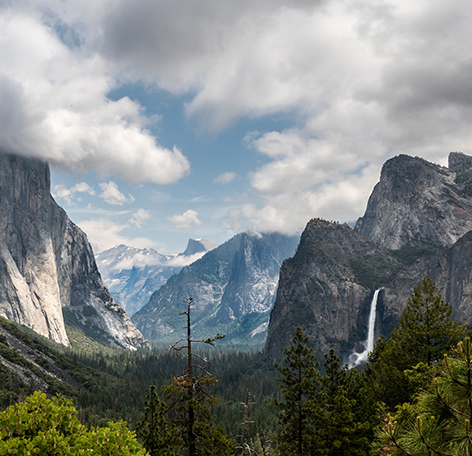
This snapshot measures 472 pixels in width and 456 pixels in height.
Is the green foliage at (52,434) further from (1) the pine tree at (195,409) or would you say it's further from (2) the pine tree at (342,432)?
(2) the pine tree at (342,432)

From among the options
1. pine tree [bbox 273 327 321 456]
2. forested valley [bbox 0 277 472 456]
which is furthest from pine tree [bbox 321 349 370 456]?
pine tree [bbox 273 327 321 456]

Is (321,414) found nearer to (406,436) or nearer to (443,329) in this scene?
(443,329)

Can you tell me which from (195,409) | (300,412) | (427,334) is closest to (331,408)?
(300,412)

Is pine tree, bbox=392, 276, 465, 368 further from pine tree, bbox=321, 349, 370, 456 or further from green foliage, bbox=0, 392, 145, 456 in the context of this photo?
green foliage, bbox=0, 392, 145, 456

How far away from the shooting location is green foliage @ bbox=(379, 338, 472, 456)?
963cm

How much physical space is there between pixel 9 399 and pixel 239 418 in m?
79.5

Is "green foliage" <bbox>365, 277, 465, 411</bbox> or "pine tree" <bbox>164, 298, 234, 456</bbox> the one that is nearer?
"pine tree" <bbox>164, 298, 234, 456</bbox>

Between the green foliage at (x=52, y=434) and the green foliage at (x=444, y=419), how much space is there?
8038 millimetres

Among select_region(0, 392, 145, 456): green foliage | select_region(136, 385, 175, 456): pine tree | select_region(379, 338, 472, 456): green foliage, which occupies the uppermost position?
select_region(379, 338, 472, 456): green foliage

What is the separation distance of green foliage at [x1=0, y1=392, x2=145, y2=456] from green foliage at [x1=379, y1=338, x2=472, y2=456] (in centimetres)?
804

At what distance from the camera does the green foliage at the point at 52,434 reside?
33.5 feet

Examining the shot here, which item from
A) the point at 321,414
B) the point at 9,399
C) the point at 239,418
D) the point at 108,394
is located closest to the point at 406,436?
the point at 321,414

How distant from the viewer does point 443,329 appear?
32.5 metres

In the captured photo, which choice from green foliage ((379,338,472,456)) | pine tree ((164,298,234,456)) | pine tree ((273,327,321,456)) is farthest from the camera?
pine tree ((273,327,321,456))
